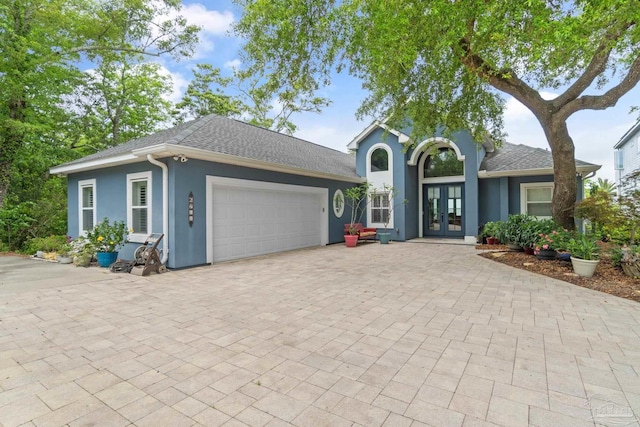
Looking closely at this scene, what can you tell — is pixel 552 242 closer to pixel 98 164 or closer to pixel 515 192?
pixel 515 192

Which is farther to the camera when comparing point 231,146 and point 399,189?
point 399,189

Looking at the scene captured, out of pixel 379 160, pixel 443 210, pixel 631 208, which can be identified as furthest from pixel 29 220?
pixel 631 208

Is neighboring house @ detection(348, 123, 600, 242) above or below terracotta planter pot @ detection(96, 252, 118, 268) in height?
above

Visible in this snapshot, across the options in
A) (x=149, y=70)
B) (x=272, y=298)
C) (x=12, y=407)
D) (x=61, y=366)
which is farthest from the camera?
(x=149, y=70)

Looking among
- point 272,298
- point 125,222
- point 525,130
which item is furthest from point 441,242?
point 125,222

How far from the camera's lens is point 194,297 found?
4973 millimetres

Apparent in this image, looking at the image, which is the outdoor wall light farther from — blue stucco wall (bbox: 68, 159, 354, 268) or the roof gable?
the roof gable

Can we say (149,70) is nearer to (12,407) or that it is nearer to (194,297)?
(194,297)

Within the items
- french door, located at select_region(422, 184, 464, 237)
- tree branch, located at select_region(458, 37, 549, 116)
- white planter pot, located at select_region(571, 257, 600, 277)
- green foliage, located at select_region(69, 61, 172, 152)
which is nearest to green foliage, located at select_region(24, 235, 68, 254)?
green foliage, located at select_region(69, 61, 172, 152)

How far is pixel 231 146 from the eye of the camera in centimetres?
870

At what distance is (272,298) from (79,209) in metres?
8.72

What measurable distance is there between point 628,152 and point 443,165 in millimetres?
11849

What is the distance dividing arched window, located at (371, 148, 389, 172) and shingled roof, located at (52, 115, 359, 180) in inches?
38.8

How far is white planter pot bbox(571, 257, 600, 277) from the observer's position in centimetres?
601
